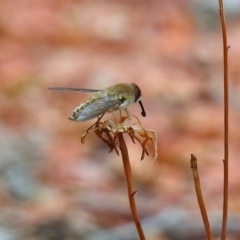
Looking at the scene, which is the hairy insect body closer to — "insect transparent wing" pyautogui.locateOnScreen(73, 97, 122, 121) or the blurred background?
→ "insect transparent wing" pyautogui.locateOnScreen(73, 97, 122, 121)

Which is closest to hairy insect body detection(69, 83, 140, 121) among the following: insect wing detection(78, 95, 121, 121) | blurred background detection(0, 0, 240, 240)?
insect wing detection(78, 95, 121, 121)

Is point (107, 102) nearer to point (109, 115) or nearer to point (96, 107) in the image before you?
point (96, 107)

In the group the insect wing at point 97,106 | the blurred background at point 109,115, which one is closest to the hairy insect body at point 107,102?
the insect wing at point 97,106

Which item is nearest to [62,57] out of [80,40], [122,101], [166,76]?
[80,40]

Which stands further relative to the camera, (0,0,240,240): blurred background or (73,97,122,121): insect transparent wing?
(0,0,240,240): blurred background

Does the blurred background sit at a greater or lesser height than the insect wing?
greater

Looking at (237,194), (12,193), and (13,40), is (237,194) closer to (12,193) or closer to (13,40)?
(12,193)
